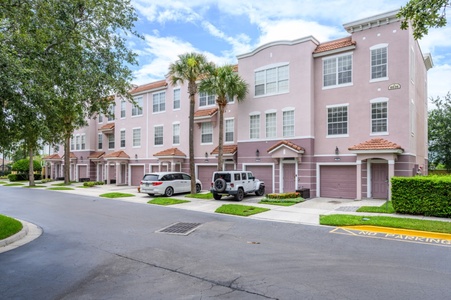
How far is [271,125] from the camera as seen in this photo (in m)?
22.9

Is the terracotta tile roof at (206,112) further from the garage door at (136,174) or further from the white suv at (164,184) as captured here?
the garage door at (136,174)

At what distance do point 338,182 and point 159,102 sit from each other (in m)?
19.4

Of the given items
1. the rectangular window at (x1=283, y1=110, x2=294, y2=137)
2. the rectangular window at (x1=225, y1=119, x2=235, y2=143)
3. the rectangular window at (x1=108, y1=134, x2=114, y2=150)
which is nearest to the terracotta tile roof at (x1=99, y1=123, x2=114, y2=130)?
the rectangular window at (x1=108, y1=134, x2=114, y2=150)

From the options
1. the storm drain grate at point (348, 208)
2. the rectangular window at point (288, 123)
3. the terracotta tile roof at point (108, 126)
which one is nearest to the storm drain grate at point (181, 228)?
the storm drain grate at point (348, 208)

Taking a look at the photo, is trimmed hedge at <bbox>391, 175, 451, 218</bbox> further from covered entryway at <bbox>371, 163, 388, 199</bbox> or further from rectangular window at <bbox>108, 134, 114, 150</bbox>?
rectangular window at <bbox>108, 134, 114, 150</bbox>

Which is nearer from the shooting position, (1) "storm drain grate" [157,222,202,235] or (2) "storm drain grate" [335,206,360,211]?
(1) "storm drain grate" [157,222,202,235]

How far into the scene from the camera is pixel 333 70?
20984 millimetres

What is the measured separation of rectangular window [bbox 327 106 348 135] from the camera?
20355mm

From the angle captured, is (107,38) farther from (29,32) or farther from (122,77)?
(29,32)

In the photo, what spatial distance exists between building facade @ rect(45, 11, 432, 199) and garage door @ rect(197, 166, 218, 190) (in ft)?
0.29

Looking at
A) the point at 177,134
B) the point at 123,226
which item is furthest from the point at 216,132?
the point at 123,226

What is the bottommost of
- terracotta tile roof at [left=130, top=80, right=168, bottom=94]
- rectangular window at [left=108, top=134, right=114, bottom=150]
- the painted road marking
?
the painted road marking

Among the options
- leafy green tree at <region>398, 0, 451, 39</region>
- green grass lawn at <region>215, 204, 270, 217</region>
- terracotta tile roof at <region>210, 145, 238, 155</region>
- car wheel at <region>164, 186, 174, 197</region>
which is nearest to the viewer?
leafy green tree at <region>398, 0, 451, 39</region>

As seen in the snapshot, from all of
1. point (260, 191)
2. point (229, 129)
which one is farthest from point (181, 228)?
point (229, 129)
